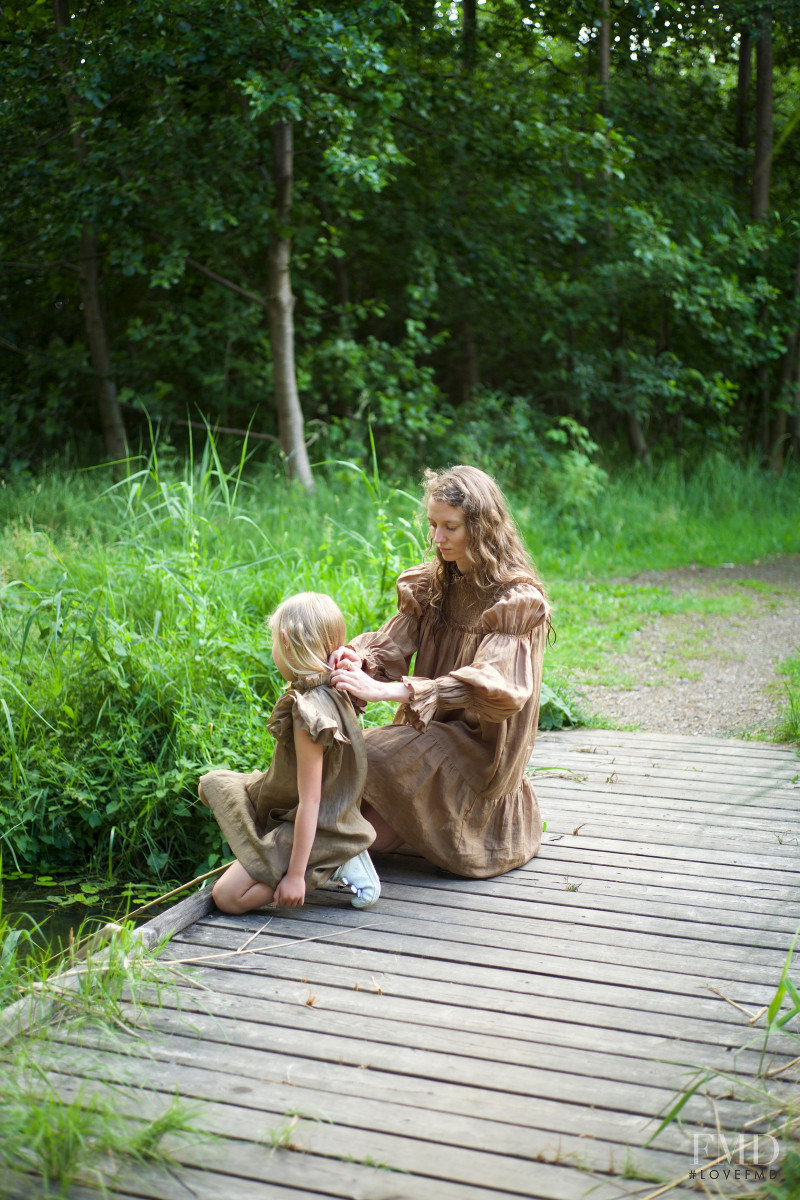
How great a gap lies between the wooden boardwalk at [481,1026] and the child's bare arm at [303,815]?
11cm

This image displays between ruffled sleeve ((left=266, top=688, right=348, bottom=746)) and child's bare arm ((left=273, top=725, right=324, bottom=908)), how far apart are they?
0.04 meters

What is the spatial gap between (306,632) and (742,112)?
12.4m

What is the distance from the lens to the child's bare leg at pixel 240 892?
2.81 meters

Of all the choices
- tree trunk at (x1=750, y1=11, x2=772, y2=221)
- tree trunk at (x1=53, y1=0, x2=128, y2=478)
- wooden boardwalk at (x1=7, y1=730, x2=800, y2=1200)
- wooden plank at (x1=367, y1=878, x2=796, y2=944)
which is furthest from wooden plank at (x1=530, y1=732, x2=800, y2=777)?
tree trunk at (x1=750, y1=11, x2=772, y2=221)

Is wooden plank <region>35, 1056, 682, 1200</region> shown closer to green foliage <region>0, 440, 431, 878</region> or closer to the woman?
the woman

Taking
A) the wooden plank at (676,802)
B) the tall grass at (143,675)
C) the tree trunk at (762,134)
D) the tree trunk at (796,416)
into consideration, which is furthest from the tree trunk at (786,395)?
the wooden plank at (676,802)

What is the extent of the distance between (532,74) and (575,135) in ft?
5.92

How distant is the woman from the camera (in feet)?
9.39

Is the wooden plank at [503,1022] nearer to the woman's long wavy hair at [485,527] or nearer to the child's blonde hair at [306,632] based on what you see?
the child's blonde hair at [306,632]

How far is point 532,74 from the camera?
1016 cm

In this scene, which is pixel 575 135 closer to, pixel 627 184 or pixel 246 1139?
pixel 627 184

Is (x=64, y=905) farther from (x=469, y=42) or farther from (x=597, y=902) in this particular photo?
(x=469, y=42)

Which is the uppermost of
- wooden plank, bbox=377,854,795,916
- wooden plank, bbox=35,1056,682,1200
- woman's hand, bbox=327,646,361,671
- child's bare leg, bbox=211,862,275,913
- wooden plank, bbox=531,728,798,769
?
woman's hand, bbox=327,646,361,671

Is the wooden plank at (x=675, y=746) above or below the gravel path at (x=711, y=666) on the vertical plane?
above
